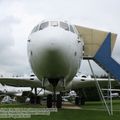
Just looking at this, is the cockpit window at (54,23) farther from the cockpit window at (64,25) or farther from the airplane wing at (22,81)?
the airplane wing at (22,81)

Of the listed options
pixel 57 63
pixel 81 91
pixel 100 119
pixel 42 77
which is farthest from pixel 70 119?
pixel 81 91

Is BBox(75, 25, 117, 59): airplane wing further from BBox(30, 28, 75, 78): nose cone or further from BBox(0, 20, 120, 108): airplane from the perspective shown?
BBox(30, 28, 75, 78): nose cone

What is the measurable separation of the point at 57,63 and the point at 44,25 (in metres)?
2.63

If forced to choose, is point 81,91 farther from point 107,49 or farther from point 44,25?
point 44,25

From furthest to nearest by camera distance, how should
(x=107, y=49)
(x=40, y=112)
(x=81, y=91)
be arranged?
(x=81, y=91) < (x=107, y=49) < (x=40, y=112)

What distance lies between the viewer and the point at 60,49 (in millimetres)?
14789

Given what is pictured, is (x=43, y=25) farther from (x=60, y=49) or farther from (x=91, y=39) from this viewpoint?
(x=91, y=39)

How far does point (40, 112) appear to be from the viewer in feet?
54.3

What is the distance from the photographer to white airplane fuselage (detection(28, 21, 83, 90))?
1470 centimetres

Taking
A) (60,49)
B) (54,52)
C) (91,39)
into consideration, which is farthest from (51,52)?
(91,39)

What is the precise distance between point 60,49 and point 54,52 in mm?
314

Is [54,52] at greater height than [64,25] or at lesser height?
lesser

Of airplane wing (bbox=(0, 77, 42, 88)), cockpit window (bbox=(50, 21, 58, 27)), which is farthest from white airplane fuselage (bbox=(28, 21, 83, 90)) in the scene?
airplane wing (bbox=(0, 77, 42, 88))

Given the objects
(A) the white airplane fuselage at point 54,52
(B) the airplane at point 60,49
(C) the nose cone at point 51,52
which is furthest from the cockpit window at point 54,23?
(C) the nose cone at point 51,52
